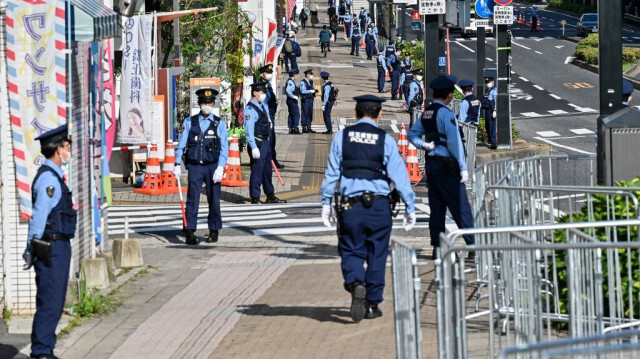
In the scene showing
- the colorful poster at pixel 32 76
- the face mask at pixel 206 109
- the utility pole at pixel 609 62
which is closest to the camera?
the colorful poster at pixel 32 76

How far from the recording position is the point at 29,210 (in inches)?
433

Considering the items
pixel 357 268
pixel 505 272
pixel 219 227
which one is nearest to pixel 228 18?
pixel 219 227

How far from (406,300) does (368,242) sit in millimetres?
3132

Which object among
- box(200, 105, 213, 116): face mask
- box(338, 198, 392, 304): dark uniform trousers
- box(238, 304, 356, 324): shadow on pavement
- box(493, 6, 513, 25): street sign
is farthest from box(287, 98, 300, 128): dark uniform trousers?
box(338, 198, 392, 304): dark uniform trousers

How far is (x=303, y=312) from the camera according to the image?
11297mm

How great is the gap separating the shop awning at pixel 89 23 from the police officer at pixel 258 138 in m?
7.22

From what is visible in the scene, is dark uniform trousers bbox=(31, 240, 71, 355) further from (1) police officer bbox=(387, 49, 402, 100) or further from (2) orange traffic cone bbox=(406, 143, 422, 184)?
(1) police officer bbox=(387, 49, 402, 100)

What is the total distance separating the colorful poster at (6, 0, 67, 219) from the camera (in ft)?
35.9

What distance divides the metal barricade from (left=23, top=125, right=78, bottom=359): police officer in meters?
2.65

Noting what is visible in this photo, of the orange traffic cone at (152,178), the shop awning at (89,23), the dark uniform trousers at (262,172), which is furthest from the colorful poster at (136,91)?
the shop awning at (89,23)

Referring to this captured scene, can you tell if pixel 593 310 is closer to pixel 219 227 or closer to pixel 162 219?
pixel 219 227

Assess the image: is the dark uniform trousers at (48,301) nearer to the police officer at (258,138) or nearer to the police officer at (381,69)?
the police officer at (258,138)

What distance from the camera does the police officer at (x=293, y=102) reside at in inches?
1353

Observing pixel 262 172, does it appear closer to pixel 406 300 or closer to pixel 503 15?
pixel 503 15
